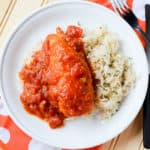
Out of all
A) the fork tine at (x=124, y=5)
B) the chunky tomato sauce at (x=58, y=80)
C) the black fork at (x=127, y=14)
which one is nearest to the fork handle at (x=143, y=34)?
the black fork at (x=127, y=14)

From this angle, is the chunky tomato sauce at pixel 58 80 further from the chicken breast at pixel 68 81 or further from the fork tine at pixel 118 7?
the fork tine at pixel 118 7

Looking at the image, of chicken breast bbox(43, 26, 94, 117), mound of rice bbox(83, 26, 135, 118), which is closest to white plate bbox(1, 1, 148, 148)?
mound of rice bbox(83, 26, 135, 118)

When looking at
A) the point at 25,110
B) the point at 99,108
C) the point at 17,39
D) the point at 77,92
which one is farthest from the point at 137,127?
the point at 17,39

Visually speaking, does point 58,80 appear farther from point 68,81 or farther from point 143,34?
point 143,34

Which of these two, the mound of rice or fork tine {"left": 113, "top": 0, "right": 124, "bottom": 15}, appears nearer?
the mound of rice

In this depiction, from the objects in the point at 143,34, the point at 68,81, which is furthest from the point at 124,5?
the point at 68,81

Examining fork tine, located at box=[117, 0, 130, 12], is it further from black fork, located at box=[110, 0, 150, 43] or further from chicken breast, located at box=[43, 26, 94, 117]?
chicken breast, located at box=[43, 26, 94, 117]
